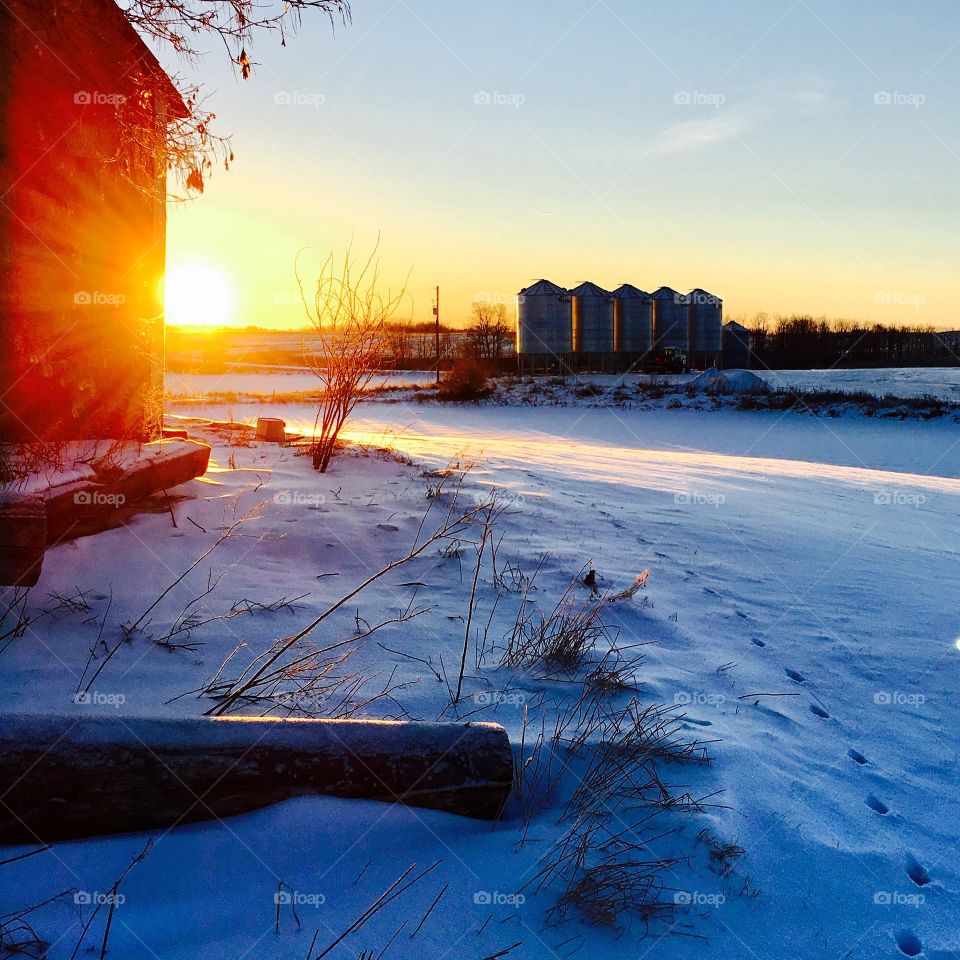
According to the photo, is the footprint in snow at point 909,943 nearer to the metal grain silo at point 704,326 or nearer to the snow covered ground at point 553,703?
the snow covered ground at point 553,703

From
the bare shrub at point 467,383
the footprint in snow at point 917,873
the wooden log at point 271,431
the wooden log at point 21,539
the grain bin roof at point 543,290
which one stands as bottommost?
the footprint in snow at point 917,873

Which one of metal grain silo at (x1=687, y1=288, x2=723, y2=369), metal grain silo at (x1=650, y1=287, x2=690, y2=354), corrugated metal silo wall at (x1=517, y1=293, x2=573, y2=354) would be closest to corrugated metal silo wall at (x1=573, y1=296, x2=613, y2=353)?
corrugated metal silo wall at (x1=517, y1=293, x2=573, y2=354)

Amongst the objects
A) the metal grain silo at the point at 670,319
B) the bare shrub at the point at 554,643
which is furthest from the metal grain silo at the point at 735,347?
the bare shrub at the point at 554,643

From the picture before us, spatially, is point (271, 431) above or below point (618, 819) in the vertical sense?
above

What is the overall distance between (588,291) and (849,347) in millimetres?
22238

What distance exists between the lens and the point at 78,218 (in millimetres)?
4738

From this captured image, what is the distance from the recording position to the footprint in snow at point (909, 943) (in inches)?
77.6

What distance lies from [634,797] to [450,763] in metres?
0.64

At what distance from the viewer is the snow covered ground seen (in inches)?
75.7

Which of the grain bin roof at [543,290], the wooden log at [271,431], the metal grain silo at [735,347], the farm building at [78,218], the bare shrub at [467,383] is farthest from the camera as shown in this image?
the metal grain silo at [735,347]

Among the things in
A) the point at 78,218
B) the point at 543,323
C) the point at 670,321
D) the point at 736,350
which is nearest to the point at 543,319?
the point at 543,323

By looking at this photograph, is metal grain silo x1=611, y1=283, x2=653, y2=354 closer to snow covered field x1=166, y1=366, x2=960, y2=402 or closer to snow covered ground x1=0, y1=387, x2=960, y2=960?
snow covered field x1=166, y1=366, x2=960, y2=402

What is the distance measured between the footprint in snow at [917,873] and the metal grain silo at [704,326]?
39.8m

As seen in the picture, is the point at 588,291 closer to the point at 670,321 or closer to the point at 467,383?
the point at 670,321
